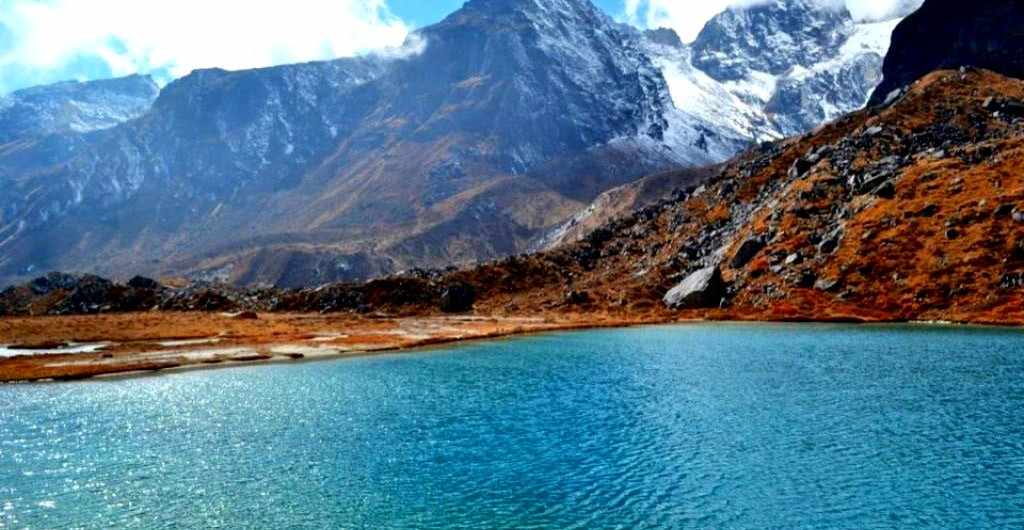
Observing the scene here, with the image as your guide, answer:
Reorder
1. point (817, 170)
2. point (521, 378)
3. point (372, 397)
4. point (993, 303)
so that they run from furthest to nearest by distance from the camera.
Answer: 1. point (817, 170)
2. point (993, 303)
3. point (521, 378)
4. point (372, 397)

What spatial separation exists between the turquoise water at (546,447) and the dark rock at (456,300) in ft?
302

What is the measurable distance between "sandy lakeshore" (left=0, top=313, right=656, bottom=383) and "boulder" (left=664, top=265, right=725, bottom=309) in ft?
37.5

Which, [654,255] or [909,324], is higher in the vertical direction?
[654,255]

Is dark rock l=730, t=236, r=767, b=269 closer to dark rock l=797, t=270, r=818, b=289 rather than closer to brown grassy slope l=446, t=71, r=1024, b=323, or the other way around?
brown grassy slope l=446, t=71, r=1024, b=323

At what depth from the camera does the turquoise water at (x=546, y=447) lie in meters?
37.8

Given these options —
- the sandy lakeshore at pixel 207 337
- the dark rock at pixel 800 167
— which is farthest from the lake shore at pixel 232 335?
the dark rock at pixel 800 167

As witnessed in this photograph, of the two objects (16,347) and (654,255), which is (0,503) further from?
(654,255)

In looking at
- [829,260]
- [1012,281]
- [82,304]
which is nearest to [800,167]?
[829,260]

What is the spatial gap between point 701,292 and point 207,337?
99.0m

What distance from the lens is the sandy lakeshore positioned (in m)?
101

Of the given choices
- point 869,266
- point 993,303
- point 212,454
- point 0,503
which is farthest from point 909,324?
point 0,503

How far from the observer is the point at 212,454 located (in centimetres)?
5044

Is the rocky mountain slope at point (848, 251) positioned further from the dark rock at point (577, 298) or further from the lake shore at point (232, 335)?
the lake shore at point (232, 335)

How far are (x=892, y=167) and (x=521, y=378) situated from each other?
410 ft
